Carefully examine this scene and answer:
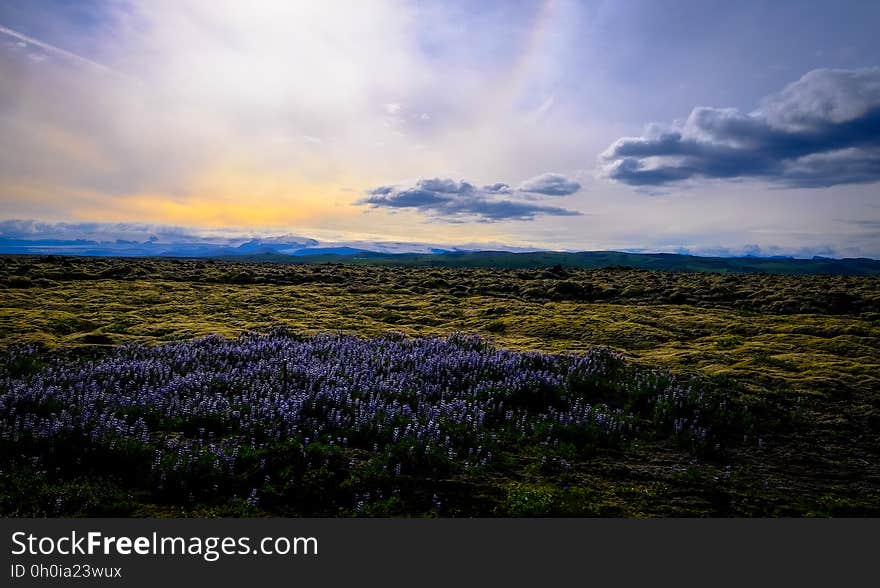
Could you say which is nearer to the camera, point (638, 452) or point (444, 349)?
point (638, 452)

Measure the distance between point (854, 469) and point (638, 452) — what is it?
12.2 feet

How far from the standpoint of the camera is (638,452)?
31.8ft

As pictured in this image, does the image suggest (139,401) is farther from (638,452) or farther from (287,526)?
(638,452)

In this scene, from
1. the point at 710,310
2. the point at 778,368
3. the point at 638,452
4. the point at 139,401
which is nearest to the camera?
the point at 638,452

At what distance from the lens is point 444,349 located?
56.3 ft

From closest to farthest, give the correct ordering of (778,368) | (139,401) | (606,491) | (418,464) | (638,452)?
(606,491) → (418,464) → (638,452) → (139,401) → (778,368)

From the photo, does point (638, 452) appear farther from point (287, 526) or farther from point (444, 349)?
point (444, 349)

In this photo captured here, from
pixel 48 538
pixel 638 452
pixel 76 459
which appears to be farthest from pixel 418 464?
A: pixel 76 459

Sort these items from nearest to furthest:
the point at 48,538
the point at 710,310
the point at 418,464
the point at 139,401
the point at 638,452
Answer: the point at 48,538, the point at 418,464, the point at 638,452, the point at 139,401, the point at 710,310

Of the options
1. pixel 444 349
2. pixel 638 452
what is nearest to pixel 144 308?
pixel 444 349

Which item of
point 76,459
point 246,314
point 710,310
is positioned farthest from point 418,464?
point 710,310

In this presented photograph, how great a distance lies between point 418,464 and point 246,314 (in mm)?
23668

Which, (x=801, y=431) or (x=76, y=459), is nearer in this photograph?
(x=76, y=459)

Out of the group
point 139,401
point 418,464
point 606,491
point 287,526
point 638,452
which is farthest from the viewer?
point 139,401
